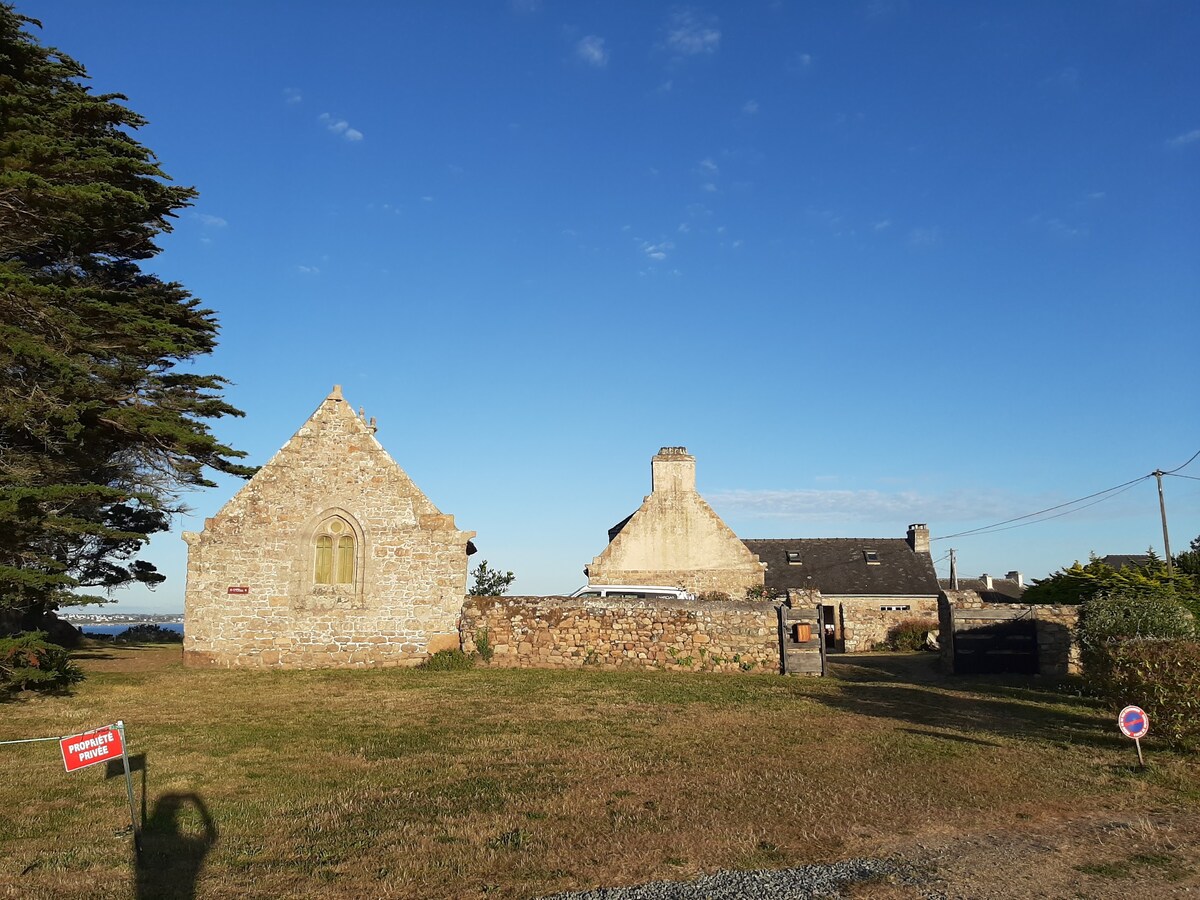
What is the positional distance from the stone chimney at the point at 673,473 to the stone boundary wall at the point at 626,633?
37.1 ft

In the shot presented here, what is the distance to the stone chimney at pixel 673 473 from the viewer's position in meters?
30.7

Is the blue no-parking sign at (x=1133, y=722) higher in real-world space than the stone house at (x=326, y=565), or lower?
lower

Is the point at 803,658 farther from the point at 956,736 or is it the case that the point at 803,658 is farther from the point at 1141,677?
the point at 1141,677

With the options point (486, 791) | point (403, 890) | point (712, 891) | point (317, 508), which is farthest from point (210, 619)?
point (712, 891)

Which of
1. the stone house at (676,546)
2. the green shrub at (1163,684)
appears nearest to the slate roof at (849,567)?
the stone house at (676,546)

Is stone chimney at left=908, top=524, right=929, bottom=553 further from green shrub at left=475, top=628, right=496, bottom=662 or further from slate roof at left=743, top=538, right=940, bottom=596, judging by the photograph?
green shrub at left=475, top=628, right=496, bottom=662

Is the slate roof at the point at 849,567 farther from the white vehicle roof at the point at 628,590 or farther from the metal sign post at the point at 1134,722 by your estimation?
the metal sign post at the point at 1134,722

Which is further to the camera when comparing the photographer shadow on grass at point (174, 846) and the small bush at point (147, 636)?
the small bush at point (147, 636)

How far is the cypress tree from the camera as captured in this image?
545 inches

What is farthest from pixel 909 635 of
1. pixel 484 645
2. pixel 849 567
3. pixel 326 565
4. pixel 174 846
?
pixel 174 846

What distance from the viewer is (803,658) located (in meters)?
18.5

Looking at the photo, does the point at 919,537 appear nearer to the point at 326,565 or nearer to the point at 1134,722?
the point at 326,565

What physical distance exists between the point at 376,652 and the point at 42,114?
42.7 ft

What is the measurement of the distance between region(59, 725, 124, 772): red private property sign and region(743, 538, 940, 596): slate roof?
3028cm
